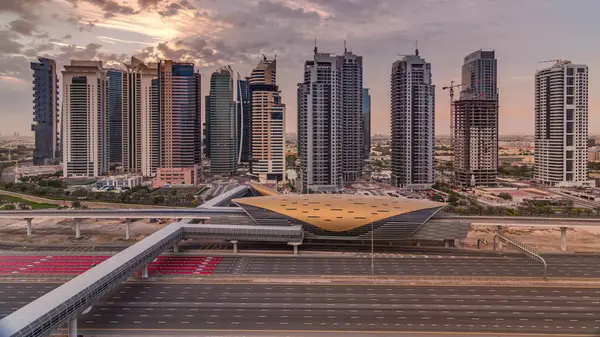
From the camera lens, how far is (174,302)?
46.2m

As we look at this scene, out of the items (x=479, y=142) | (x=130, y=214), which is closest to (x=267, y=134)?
(x=479, y=142)

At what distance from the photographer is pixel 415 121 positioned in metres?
149

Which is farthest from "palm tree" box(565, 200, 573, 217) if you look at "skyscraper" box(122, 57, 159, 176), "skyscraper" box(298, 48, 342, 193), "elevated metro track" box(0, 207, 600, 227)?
"skyscraper" box(122, 57, 159, 176)

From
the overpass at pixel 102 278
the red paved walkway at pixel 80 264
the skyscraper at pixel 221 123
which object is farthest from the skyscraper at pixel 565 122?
the red paved walkway at pixel 80 264

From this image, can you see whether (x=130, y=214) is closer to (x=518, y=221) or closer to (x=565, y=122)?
(x=518, y=221)

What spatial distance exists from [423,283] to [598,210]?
244ft

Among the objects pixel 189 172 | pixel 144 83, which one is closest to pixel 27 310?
pixel 189 172

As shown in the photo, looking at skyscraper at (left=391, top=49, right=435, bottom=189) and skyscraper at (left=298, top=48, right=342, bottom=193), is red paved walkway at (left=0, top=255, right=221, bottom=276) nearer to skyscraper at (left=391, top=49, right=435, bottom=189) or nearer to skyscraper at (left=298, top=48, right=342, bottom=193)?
skyscraper at (left=298, top=48, right=342, bottom=193)

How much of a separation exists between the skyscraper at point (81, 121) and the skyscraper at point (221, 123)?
45902 millimetres

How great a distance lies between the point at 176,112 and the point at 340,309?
127 m

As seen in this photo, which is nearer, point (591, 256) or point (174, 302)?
point (174, 302)

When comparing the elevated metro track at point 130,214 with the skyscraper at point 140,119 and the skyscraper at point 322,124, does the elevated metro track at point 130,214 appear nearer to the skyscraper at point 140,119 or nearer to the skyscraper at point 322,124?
the skyscraper at point 322,124

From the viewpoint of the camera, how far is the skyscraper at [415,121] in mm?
147875

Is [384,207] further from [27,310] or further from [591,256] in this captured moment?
[27,310]
